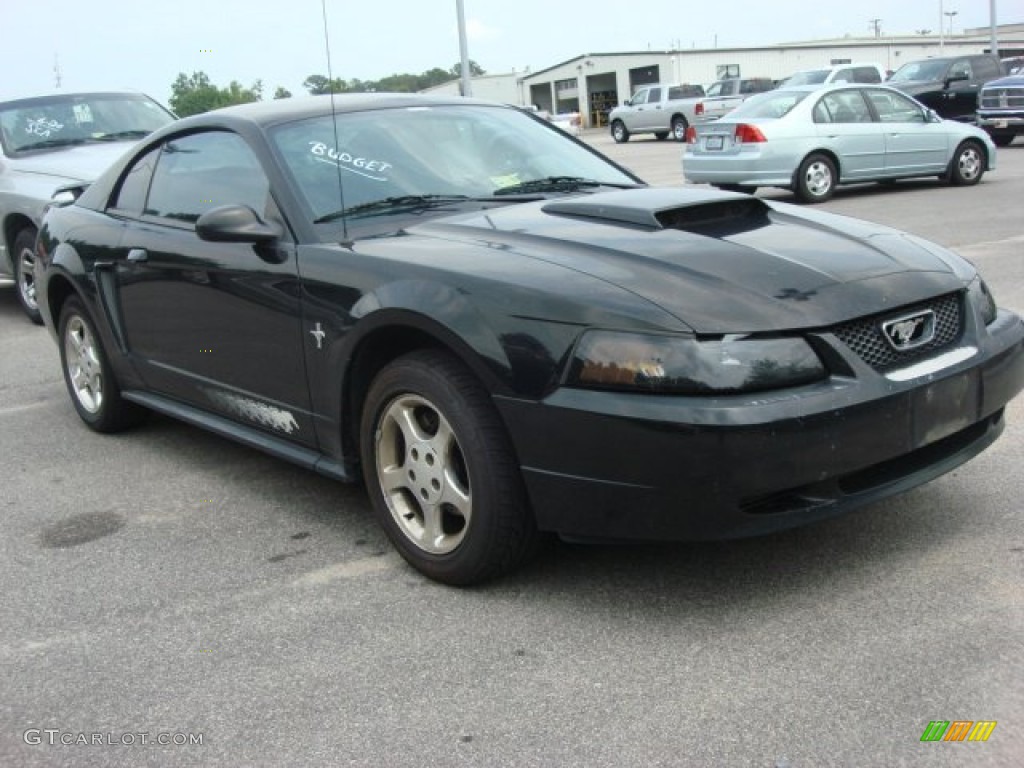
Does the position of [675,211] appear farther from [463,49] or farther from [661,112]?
[661,112]

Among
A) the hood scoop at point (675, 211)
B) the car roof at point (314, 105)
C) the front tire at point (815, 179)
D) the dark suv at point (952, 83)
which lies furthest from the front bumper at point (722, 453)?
the dark suv at point (952, 83)

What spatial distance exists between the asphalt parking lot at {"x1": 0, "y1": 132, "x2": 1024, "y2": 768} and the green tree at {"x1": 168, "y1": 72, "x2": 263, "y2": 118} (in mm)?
1979

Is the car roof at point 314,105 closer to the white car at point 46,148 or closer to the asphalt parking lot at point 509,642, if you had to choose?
the asphalt parking lot at point 509,642

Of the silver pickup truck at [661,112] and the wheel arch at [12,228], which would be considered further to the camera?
the silver pickup truck at [661,112]

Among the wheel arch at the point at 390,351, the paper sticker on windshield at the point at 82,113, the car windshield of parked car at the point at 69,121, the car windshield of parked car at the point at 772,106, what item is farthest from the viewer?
the car windshield of parked car at the point at 772,106

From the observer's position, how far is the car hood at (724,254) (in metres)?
2.93

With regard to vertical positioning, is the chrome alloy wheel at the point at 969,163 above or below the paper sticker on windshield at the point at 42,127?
below

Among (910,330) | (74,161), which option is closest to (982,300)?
(910,330)

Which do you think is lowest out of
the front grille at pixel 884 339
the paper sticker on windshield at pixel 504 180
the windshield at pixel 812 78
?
the front grille at pixel 884 339

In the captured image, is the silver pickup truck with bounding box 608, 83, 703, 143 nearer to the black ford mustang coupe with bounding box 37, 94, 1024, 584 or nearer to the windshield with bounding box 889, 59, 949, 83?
the windshield with bounding box 889, 59, 949, 83

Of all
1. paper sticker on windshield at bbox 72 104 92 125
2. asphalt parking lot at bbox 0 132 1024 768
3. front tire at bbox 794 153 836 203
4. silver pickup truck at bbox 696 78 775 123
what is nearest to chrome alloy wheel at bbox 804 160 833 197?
front tire at bbox 794 153 836 203

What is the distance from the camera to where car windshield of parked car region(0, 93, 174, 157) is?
30.5ft

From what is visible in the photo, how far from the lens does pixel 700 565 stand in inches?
133

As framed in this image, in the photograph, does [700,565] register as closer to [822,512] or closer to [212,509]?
[822,512]
